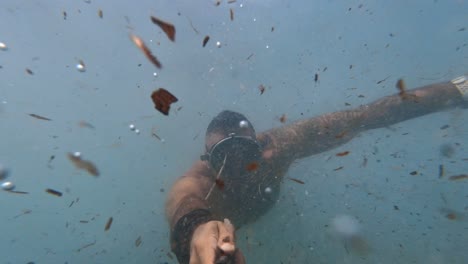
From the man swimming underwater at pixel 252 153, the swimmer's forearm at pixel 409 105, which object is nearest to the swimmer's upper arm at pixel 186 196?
the man swimming underwater at pixel 252 153

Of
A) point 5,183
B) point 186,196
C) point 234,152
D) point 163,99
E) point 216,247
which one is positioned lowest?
point 186,196

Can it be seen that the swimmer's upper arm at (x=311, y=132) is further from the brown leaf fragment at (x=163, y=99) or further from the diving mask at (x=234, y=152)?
the brown leaf fragment at (x=163, y=99)

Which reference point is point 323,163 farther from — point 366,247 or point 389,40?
point 389,40

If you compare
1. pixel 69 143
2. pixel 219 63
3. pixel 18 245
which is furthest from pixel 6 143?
pixel 219 63

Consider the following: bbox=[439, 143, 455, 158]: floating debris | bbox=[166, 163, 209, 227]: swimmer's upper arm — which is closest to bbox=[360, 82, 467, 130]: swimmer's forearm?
bbox=[166, 163, 209, 227]: swimmer's upper arm

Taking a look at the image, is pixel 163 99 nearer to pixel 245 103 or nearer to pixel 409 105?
pixel 409 105

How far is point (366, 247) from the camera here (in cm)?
1788

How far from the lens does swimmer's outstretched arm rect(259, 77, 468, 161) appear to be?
7.50m

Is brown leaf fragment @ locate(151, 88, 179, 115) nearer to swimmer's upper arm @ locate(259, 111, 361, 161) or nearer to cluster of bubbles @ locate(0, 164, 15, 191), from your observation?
cluster of bubbles @ locate(0, 164, 15, 191)

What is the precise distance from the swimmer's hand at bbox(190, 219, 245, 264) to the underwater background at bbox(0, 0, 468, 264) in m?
5.50

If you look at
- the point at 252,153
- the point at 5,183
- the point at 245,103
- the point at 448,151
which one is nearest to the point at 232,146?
the point at 252,153

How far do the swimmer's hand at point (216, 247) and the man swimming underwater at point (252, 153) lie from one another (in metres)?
0.89

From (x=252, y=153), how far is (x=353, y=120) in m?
3.14

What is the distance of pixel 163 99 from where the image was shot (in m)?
3.14
